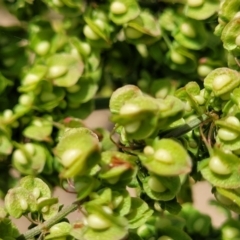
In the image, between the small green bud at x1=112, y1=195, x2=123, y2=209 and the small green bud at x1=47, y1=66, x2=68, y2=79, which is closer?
the small green bud at x1=112, y1=195, x2=123, y2=209

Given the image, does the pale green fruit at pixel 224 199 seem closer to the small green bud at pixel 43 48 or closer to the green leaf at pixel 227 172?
the green leaf at pixel 227 172

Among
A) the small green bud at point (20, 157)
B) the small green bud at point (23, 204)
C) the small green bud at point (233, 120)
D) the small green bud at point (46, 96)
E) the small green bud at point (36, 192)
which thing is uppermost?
the small green bud at point (233, 120)

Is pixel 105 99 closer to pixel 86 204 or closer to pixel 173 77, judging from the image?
pixel 173 77

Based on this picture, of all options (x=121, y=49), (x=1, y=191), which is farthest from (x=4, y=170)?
(x=121, y=49)

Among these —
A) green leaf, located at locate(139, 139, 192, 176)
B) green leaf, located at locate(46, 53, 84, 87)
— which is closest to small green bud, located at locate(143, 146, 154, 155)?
green leaf, located at locate(139, 139, 192, 176)

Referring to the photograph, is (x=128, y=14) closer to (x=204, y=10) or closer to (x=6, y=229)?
(x=204, y=10)

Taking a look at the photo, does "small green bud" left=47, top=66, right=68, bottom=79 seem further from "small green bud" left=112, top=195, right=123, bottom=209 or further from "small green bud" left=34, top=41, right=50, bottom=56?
"small green bud" left=112, top=195, right=123, bottom=209

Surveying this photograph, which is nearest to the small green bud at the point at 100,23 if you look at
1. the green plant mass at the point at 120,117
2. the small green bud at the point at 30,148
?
the green plant mass at the point at 120,117

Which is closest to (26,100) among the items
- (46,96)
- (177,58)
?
(46,96)
